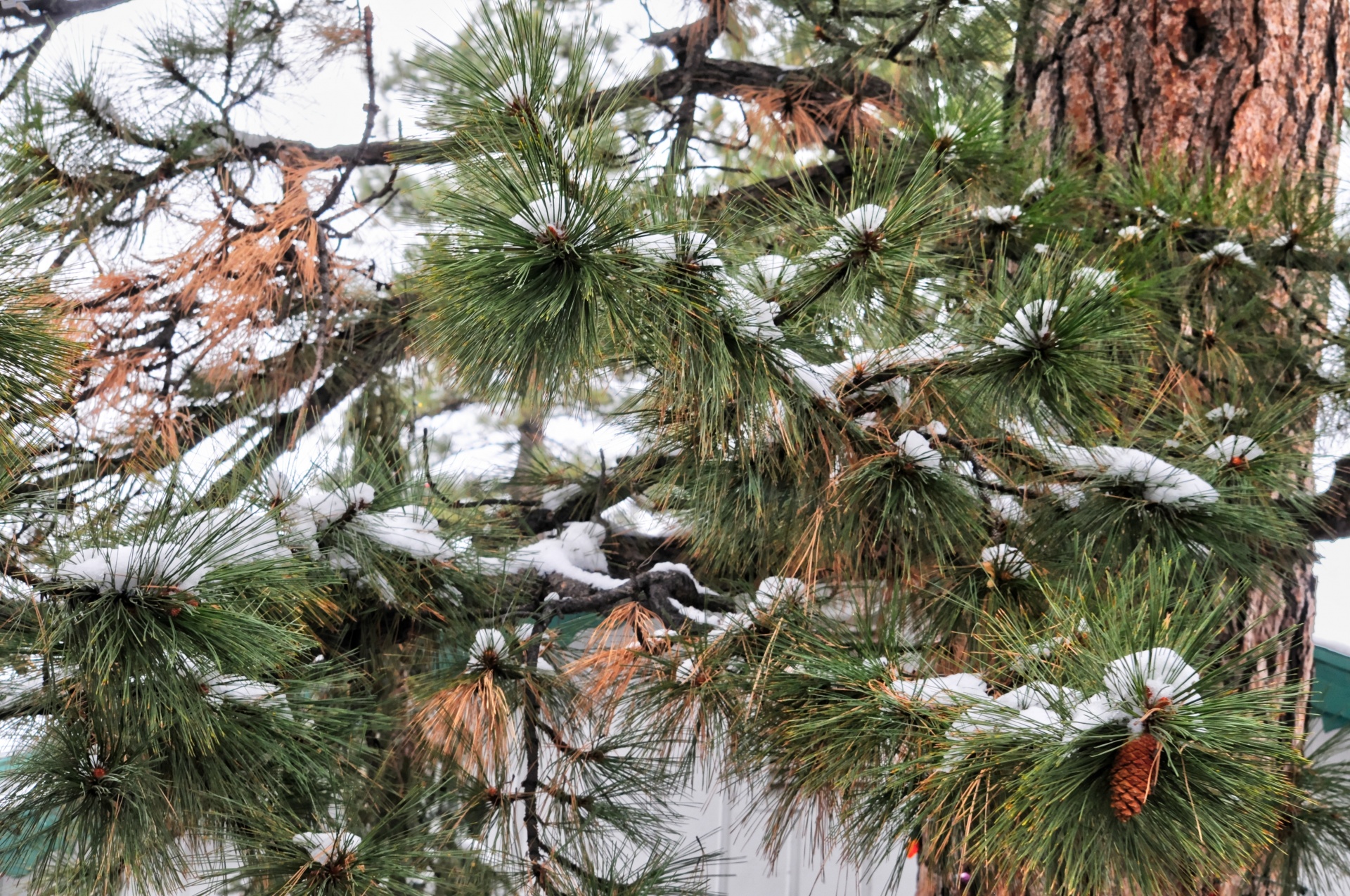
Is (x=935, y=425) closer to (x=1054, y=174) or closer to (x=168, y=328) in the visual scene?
(x=1054, y=174)

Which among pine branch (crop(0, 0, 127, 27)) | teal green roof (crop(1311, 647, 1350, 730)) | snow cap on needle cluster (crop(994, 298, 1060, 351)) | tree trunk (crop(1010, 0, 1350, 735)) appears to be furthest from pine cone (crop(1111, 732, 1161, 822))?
pine branch (crop(0, 0, 127, 27))

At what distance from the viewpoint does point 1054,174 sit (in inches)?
69.4

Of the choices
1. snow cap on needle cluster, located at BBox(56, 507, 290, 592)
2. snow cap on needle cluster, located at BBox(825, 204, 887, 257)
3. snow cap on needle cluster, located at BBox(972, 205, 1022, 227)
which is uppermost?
snow cap on needle cluster, located at BBox(972, 205, 1022, 227)

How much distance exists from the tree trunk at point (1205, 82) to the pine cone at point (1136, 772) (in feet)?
4.71

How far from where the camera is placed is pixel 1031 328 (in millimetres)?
1111

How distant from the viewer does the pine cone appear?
2.75ft

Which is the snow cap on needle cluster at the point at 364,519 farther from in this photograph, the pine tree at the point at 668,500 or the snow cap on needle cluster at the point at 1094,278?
the snow cap on needle cluster at the point at 1094,278

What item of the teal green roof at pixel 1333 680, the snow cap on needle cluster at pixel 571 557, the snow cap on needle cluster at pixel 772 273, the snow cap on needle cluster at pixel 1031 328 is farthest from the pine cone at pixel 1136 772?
the teal green roof at pixel 1333 680

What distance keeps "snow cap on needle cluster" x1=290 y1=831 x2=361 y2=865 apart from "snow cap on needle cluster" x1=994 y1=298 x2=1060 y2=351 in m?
0.90

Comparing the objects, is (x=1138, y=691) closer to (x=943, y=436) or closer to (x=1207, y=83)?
(x=943, y=436)

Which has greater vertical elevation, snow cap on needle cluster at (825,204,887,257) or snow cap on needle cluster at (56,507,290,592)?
snow cap on needle cluster at (825,204,887,257)

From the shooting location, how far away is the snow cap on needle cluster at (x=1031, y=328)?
1.10 m

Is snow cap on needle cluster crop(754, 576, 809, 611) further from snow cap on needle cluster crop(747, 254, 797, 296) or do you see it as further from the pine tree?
snow cap on needle cluster crop(747, 254, 797, 296)

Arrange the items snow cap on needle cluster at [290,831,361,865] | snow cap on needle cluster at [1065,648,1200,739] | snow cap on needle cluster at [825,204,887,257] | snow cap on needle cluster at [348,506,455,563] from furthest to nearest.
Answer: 1. snow cap on needle cluster at [348,506,455,563]
2. snow cap on needle cluster at [290,831,361,865]
3. snow cap on needle cluster at [825,204,887,257]
4. snow cap on needle cluster at [1065,648,1200,739]
